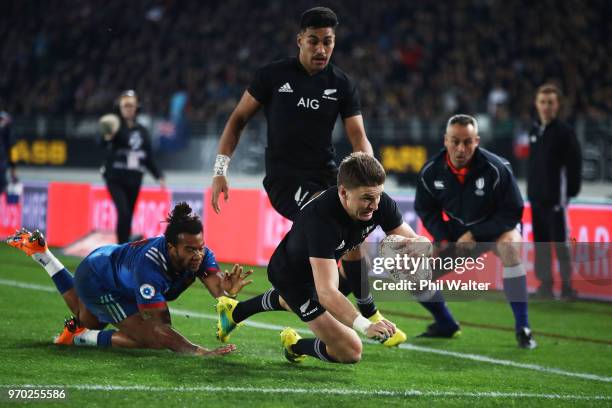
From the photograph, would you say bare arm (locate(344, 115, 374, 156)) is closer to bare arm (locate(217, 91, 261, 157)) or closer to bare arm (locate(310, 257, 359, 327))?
bare arm (locate(217, 91, 261, 157))

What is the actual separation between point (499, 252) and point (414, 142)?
44.7 feet

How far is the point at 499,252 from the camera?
27.5 ft

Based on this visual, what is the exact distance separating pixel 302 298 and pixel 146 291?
1.11m

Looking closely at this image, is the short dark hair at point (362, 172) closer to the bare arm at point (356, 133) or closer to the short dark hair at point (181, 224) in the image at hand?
the short dark hair at point (181, 224)

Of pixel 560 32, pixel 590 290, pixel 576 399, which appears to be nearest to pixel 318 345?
pixel 576 399

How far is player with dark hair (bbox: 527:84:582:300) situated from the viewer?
1098 cm

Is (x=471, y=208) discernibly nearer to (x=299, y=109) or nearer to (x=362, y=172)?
(x=299, y=109)

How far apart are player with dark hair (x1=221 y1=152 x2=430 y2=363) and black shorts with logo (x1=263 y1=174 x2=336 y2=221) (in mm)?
742

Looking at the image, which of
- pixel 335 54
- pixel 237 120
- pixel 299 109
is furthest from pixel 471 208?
pixel 335 54

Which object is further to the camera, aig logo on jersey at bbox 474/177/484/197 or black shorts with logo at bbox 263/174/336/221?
aig logo on jersey at bbox 474/177/484/197

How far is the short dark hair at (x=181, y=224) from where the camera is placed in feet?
22.4

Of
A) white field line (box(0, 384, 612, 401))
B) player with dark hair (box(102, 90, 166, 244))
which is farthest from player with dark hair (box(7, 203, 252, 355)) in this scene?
player with dark hair (box(102, 90, 166, 244))

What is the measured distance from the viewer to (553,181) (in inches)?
436

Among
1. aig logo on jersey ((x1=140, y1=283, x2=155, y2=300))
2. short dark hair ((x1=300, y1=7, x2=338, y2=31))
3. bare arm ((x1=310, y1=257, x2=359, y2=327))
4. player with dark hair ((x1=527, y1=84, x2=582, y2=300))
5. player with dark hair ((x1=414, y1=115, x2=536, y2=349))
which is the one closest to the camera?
bare arm ((x1=310, y1=257, x2=359, y2=327))
